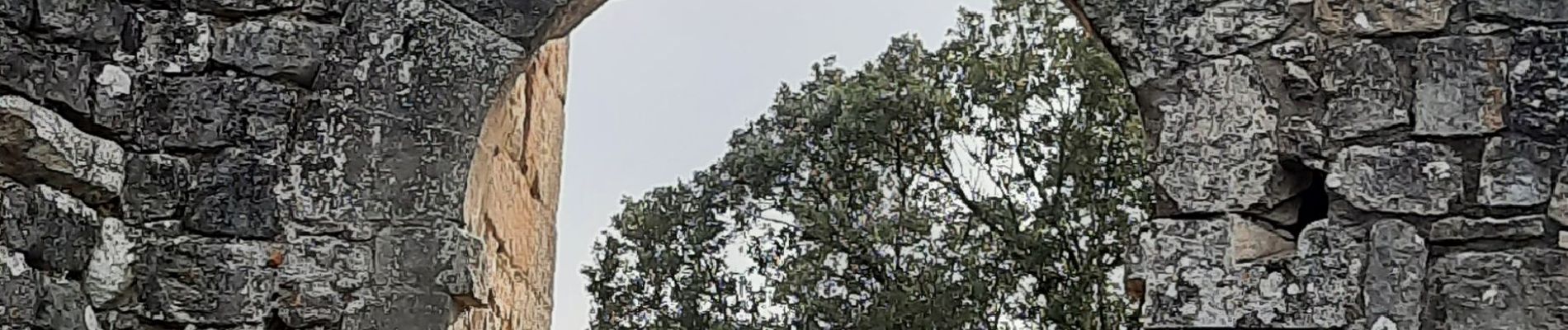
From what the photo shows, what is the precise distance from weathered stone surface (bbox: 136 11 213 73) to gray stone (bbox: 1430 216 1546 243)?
80.5 inches

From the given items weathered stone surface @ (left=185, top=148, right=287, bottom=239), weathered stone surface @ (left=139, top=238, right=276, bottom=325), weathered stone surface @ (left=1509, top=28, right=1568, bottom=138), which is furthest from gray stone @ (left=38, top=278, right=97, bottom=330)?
weathered stone surface @ (left=1509, top=28, right=1568, bottom=138)

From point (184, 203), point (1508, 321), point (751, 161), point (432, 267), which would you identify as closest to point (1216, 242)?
point (1508, 321)

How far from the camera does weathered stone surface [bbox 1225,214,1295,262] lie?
279 centimetres

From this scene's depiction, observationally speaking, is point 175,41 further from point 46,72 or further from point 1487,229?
point 1487,229

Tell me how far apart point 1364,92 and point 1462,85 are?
14 cm

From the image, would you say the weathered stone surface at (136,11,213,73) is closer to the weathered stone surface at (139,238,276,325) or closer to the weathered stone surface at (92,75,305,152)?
the weathered stone surface at (92,75,305,152)

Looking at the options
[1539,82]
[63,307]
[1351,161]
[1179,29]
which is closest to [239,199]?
[63,307]

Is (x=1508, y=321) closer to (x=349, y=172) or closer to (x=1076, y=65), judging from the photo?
(x=349, y=172)

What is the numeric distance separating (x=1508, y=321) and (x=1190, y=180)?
0.51m

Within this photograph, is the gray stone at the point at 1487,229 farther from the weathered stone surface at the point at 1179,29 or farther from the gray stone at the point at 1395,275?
the weathered stone surface at the point at 1179,29

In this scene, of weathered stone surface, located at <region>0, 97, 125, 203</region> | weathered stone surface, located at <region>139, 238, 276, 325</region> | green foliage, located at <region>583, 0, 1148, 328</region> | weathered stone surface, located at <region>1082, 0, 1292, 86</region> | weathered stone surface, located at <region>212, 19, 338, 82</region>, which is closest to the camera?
weathered stone surface, located at <region>0, 97, 125, 203</region>

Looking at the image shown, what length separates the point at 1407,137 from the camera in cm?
277

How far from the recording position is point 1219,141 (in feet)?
9.29

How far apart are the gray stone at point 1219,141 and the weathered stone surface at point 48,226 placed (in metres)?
1.72
